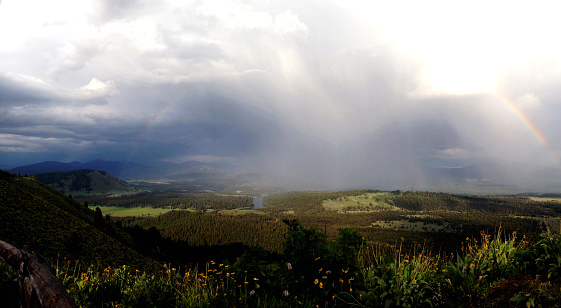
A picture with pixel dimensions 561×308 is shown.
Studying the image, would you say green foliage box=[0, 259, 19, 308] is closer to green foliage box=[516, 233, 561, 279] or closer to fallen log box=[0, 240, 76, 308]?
fallen log box=[0, 240, 76, 308]

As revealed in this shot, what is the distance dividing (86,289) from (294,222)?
881cm

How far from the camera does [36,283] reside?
3990 millimetres

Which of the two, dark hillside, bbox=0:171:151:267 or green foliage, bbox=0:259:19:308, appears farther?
dark hillside, bbox=0:171:151:267

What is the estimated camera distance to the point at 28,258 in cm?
438

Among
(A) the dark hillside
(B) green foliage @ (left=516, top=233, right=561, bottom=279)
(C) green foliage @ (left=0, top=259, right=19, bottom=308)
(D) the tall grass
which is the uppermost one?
(B) green foliage @ (left=516, top=233, right=561, bottom=279)

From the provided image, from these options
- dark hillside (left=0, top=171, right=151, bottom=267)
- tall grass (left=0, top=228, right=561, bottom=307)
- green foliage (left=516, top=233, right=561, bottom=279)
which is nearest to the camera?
tall grass (left=0, top=228, right=561, bottom=307)

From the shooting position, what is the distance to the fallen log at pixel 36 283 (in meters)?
3.71

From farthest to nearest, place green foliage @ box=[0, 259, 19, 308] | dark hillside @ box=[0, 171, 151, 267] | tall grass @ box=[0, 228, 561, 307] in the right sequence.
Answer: dark hillside @ box=[0, 171, 151, 267] < green foliage @ box=[0, 259, 19, 308] < tall grass @ box=[0, 228, 561, 307]

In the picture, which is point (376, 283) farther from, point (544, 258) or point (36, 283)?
point (36, 283)

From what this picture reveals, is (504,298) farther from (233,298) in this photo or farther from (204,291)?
(204,291)

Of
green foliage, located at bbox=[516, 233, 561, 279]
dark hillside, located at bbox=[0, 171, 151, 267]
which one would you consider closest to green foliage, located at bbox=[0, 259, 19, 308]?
green foliage, located at bbox=[516, 233, 561, 279]

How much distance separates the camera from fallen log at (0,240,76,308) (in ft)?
12.2

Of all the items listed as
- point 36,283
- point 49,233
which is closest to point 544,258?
point 36,283

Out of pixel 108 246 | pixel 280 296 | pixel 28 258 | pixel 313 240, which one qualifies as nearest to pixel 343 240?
pixel 313 240
